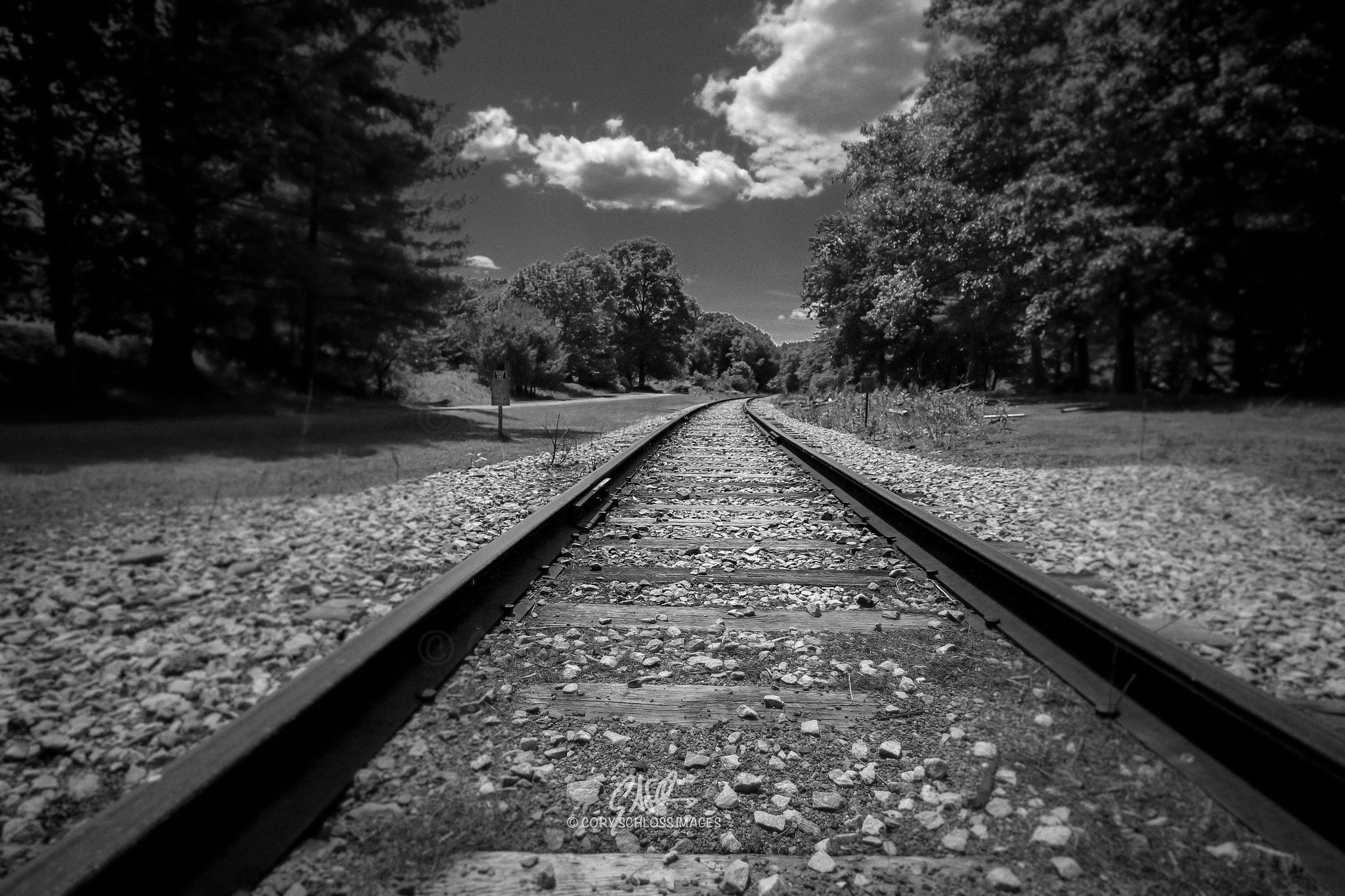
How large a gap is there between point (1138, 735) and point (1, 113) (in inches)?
668

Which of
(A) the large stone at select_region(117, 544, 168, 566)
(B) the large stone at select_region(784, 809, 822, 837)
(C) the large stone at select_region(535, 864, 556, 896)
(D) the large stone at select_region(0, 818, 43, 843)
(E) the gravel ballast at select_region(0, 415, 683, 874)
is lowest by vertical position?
(B) the large stone at select_region(784, 809, 822, 837)

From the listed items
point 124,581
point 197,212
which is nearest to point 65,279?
point 197,212

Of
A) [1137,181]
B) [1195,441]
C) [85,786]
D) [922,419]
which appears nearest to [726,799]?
[85,786]

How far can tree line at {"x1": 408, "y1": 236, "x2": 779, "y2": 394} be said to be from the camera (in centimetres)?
2986

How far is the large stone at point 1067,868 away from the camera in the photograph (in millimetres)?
1220

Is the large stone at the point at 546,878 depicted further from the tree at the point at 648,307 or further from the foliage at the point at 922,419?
the tree at the point at 648,307

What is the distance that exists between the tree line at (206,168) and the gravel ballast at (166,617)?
420 inches

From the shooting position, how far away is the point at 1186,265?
1448 centimetres

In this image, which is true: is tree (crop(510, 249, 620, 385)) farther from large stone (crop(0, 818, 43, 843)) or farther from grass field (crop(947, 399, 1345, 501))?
large stone (crop(0, 818, 43, 843))

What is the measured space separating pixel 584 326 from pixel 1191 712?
4678cm

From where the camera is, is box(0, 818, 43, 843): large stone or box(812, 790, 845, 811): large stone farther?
box(812, 790, 845, 811): large stone

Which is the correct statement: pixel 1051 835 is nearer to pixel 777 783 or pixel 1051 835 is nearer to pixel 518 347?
pixel 777 783

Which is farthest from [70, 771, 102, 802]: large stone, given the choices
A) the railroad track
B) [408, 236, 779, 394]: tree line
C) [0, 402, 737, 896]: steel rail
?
[408, 236, 779, 394]: tree line

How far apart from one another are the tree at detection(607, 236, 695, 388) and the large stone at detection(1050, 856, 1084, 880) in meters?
58.8
